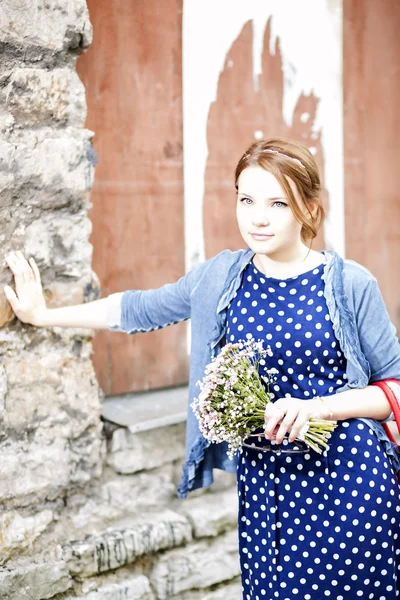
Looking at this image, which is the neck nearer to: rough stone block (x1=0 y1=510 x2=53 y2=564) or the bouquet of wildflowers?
the bouquet of wildflowers

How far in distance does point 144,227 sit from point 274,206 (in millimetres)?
1112

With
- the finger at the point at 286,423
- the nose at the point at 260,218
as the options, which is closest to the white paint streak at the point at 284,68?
the nose at the point at 260,218

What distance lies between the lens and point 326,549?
2086 millimetres

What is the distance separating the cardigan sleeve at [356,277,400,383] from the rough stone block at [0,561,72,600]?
1259 millimetres

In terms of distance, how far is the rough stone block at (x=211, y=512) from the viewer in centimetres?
288

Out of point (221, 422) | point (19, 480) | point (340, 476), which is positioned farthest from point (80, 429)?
point (340, 476)

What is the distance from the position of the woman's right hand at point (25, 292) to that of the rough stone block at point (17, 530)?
0.67 m

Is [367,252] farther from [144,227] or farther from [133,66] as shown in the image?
[133,66]

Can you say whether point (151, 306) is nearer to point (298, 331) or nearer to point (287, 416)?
point (298, 331)

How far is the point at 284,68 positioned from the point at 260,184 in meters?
1.60

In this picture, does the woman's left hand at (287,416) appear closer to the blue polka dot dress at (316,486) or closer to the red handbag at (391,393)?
the blue polka dot dress at (316,486)

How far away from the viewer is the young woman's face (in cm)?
202

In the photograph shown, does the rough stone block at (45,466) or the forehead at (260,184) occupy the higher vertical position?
the forehead at (260,184)

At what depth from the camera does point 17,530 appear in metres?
2.47
